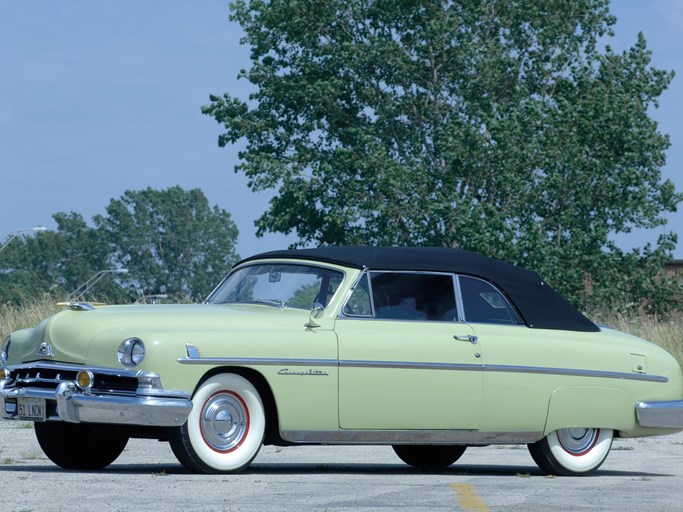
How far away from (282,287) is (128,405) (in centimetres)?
196

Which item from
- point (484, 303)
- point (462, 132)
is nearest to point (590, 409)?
point (484, 303)

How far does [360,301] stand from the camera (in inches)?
429

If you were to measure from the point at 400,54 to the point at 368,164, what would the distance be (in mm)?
5059

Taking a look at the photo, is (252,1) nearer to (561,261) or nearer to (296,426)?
(561,261)

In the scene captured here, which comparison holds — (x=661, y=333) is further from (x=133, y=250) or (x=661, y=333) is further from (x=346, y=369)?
(x=133, y=250)

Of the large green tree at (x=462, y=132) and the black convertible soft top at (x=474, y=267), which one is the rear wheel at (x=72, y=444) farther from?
the large green tree at (x=462, y=132)

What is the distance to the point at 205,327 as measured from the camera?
33.3ft

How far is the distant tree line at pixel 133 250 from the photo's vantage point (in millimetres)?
133500

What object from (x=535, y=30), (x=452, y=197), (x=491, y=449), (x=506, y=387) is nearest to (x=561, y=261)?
(x=452, y=197)

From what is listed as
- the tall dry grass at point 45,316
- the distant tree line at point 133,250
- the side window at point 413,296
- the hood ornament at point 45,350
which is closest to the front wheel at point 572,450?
the side window at point 413,296

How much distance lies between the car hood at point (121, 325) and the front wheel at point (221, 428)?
44 centimetres

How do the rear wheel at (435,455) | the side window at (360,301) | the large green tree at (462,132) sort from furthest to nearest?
the large green tree at (462,132), the rear wheel at (435,455), the side window at (360,301)

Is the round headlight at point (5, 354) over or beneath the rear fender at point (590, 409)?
over

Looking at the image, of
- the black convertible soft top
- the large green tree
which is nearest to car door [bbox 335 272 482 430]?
the black convertible soft top
